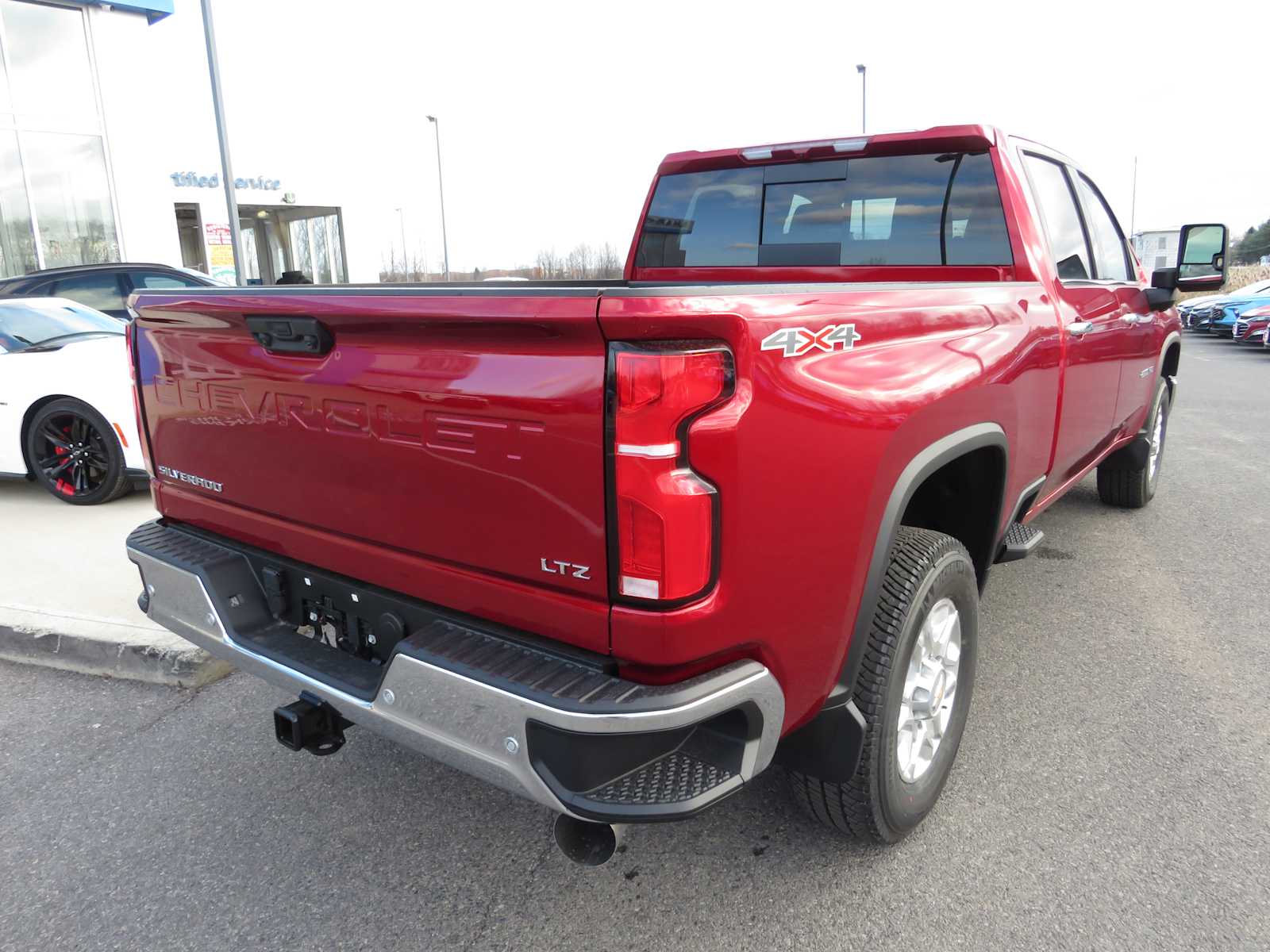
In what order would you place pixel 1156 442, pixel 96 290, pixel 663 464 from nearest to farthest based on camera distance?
1. pixel 663 464
2. pixel 1156 442
3. pixel 96 290

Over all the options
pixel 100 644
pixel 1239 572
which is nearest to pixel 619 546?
pixel 100 644

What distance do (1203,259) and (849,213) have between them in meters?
2.48

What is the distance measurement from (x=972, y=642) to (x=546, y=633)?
149 centimetres

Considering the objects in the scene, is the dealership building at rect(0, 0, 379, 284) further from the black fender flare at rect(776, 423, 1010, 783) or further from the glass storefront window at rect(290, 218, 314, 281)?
the black fender flare at rect(776, 423, 1010, 783)

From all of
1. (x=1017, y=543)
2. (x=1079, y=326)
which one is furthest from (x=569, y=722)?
(x=1079, y=326)

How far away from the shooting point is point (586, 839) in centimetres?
196

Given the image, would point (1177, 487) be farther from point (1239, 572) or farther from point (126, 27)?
point (126, 27)

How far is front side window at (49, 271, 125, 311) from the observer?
974cm

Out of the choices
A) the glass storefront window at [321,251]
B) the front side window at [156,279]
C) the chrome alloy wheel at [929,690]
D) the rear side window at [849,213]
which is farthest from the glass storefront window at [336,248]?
the chrome alloy wheel at [929,690]

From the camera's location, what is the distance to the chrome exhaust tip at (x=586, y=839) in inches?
76.1

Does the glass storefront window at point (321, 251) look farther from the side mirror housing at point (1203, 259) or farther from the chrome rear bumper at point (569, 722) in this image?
the chrome rear bumper at point (569, 722)

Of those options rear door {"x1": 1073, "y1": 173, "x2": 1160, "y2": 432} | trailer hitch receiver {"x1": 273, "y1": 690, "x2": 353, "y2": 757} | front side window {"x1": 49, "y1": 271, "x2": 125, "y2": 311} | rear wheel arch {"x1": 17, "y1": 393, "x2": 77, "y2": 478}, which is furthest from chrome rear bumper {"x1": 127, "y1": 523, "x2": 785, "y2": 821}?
front side window {"x1": 49, "y1": 271, "x2": 125, "y2": 311}

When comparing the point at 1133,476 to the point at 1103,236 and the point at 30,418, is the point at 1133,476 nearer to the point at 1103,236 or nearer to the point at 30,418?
the point at 1103,236

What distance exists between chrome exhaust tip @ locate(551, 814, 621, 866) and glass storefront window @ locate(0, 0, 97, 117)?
22310mm
